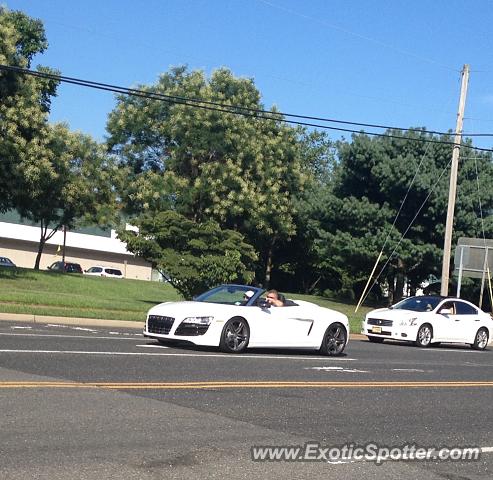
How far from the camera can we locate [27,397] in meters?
9.47

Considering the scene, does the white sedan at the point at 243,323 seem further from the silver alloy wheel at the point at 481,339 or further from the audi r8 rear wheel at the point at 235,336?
the silver alloy wheel at the point at 481,339

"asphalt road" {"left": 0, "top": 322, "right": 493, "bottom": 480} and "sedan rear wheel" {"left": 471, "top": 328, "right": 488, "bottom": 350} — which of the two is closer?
"asphalt road" {"left": 0, "top": 322, "right": 493, "bottom": 480}

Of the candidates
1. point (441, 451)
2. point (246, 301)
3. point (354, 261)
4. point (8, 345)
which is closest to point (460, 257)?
point (354, 261)

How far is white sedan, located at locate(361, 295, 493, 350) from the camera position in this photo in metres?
24.0

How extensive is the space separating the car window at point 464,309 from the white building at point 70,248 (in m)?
49.4

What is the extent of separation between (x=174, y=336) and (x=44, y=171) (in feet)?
82.9

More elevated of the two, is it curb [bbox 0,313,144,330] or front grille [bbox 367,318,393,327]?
front grille [bbox 367,318,393,327]

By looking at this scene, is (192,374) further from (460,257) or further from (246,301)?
(460,257)

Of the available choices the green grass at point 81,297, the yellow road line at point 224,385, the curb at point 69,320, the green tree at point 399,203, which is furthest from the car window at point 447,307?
the green tree at point 399,203

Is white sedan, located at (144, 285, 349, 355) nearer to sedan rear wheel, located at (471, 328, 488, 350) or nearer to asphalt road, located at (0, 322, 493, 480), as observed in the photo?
asphalt road, located at (0, 322, 493, 480)

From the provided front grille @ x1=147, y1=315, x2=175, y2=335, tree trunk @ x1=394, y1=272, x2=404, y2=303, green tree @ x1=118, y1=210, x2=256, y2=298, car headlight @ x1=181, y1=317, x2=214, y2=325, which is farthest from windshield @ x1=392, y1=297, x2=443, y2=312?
tree trunk @ x1=394, y1=272, x2=404, y2=303

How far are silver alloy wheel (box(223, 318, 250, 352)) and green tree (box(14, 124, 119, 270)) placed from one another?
24595 mm

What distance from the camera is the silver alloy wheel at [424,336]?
24109 millimetres

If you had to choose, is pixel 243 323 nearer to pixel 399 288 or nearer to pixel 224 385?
pixel 224 385
